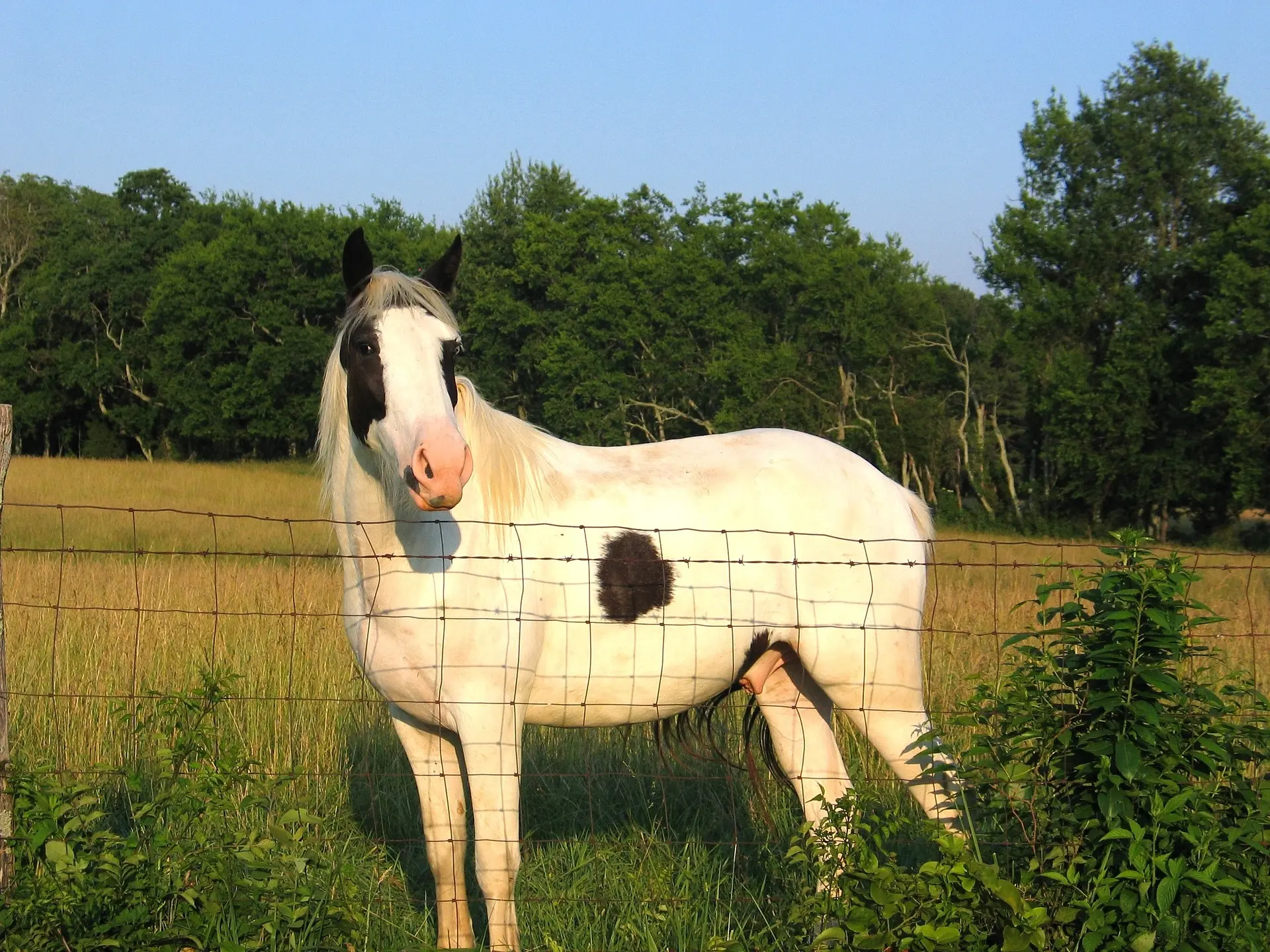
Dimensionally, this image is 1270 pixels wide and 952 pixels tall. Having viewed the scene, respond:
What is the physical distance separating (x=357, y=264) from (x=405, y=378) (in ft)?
2.10

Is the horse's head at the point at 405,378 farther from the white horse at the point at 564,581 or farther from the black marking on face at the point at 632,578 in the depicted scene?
the black marking on face at the point at 632,578

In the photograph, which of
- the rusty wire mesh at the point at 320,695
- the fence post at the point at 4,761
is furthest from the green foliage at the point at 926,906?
the fence post at the point at 4,761

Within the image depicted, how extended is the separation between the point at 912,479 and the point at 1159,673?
1418 inches

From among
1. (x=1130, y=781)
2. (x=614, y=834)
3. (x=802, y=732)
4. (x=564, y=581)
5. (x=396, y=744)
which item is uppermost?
(x=564, y=581)

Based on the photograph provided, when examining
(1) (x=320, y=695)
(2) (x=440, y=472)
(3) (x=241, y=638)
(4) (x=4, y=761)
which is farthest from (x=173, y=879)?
(3) (x=241, y=638)

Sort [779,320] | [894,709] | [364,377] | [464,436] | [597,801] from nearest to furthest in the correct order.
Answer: [364,377], [464,436], [894,709], [597,801], [779,320]

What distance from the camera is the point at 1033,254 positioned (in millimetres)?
34688

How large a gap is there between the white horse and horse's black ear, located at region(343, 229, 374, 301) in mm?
12

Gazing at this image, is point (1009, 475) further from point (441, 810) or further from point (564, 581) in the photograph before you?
point (441, 810)

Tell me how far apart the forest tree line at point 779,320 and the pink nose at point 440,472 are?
18.7 m

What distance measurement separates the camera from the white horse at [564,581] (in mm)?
3523

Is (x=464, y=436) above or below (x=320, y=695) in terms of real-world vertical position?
above

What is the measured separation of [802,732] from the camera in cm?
446

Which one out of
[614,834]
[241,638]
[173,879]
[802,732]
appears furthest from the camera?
[241,638]
